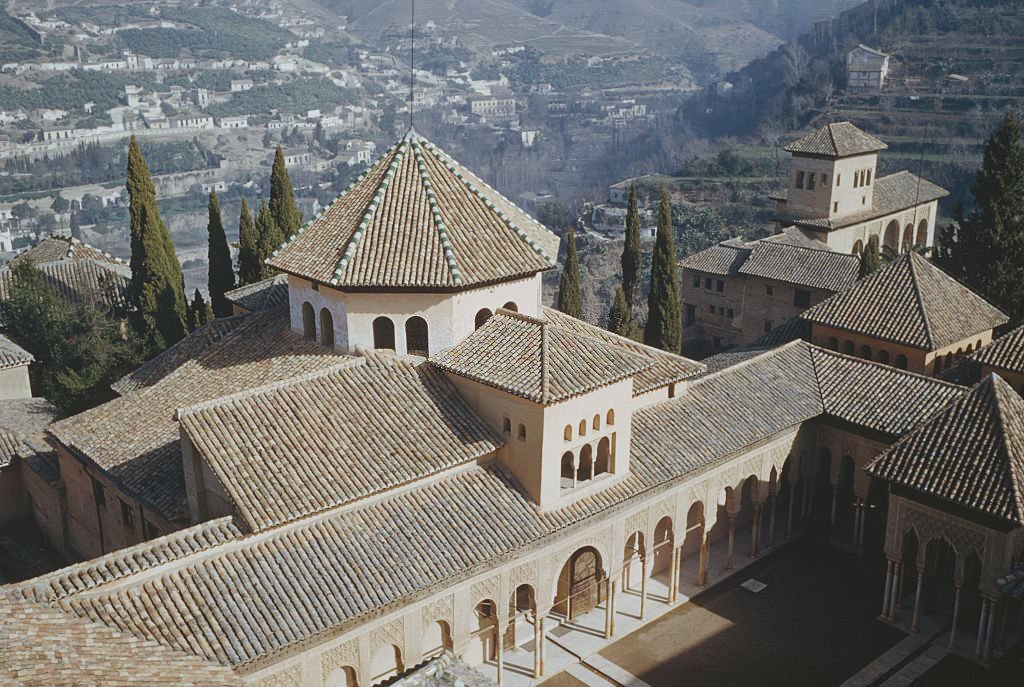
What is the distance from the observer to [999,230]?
105 ft

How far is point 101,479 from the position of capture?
20.4 metres

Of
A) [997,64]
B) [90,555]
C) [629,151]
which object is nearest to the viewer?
[90,555]

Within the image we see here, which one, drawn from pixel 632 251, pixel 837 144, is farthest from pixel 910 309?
pixel 837 144

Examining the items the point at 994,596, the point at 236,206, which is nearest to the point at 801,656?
the point at 994,596

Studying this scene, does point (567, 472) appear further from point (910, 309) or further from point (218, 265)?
point (218, 265)

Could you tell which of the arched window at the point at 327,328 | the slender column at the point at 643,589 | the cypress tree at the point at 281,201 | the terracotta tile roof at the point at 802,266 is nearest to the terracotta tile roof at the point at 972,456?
the slender column at the point at 643,589

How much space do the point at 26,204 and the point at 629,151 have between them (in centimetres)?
6847

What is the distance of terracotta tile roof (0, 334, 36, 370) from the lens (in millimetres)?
28297

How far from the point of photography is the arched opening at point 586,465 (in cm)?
1917

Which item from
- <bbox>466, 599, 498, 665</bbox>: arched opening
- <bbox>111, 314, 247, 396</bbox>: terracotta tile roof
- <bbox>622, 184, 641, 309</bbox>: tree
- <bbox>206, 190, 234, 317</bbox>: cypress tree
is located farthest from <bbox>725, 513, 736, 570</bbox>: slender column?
<bbox>206, 190, 234, 317</bbox>: cypress tree

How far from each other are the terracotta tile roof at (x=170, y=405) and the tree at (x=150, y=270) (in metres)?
9.21

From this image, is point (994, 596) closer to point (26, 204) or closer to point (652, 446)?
point (652, 446)

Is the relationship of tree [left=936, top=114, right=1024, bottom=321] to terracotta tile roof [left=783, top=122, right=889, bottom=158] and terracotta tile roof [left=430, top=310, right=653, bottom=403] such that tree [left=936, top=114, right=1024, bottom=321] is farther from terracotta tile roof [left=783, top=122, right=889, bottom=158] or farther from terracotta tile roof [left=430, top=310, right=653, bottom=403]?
terracotta tile roof [left=430, top=310, right=653, bottom=403]

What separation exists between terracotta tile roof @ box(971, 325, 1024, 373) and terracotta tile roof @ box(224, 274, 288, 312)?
55.8 feet
